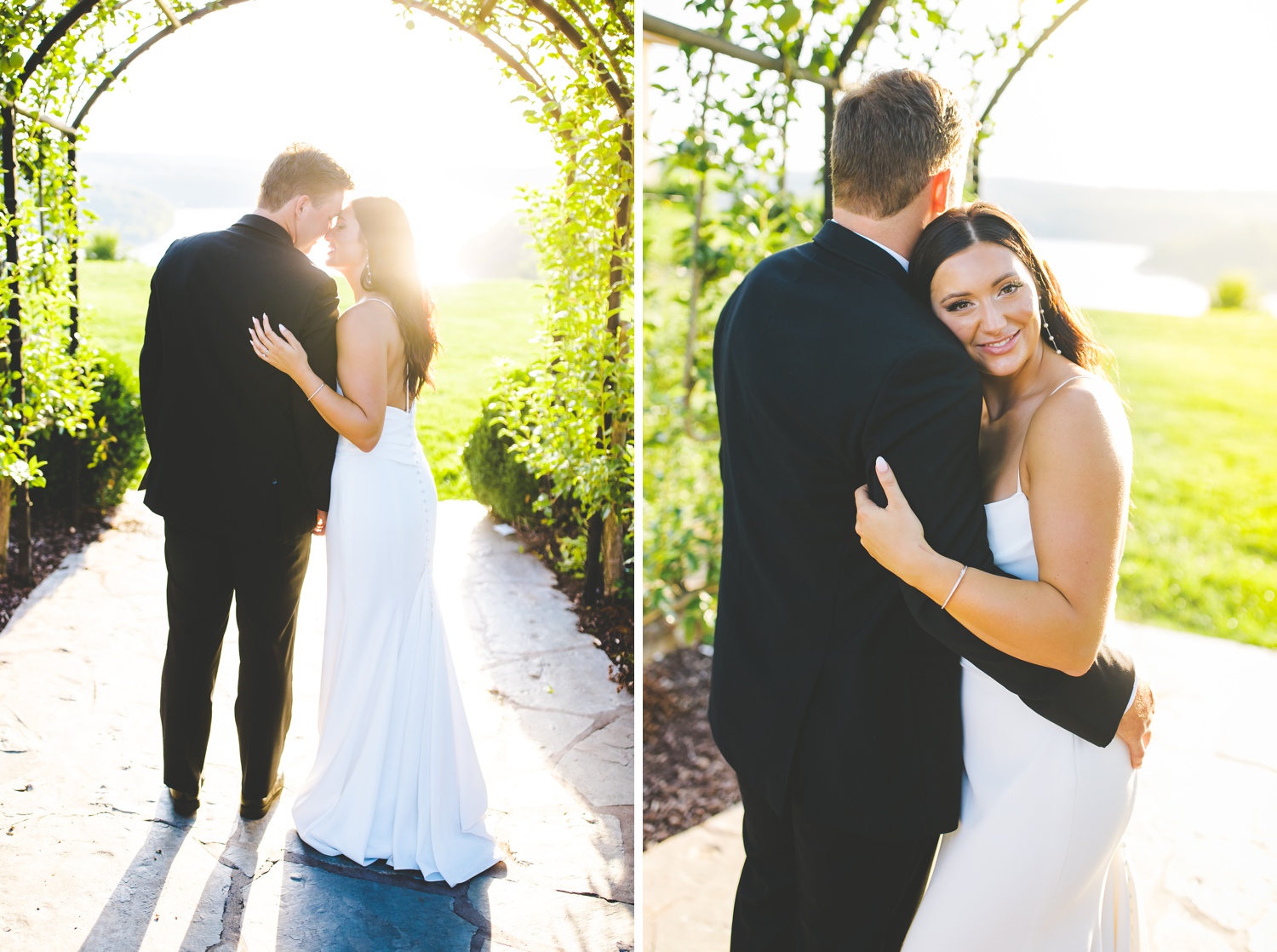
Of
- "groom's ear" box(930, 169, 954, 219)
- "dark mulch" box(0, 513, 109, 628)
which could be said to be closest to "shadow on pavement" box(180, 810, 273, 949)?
"dark mulch" box(0, 513, 109, 628)

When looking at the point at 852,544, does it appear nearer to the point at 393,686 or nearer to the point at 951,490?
the point at 951,490

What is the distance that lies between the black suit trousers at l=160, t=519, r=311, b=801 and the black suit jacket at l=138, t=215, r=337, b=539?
0.12 metres

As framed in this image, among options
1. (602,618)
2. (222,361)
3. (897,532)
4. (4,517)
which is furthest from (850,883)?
(4,517)

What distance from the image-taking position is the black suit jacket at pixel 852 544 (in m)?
1.40

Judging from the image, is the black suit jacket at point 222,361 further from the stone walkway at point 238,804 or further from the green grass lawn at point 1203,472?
the green grass lawn at point 1203,472

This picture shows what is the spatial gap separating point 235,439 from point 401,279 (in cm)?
50

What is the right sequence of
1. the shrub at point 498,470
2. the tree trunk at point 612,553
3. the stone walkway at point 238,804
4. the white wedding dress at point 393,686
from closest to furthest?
the stone walkway at point 238,804 < the white wedding dress at point 393,686 < the shrub at point 498,470 < the tree trunk at point 612,553

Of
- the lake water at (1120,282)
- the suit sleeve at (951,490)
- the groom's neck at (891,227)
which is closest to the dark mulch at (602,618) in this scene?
the suit sleeve at (951,490)

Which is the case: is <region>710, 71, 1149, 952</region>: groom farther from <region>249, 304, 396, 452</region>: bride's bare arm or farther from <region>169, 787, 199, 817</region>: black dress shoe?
<region>169, 787, 199, 817</region>: black dress shoe

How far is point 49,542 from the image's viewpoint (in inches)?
77.4

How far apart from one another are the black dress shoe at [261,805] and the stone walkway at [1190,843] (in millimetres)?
1261

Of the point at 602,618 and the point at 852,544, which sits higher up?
the point at 852,544

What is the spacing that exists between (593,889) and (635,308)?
138 centimetres

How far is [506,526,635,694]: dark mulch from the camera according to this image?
94.7 inches
